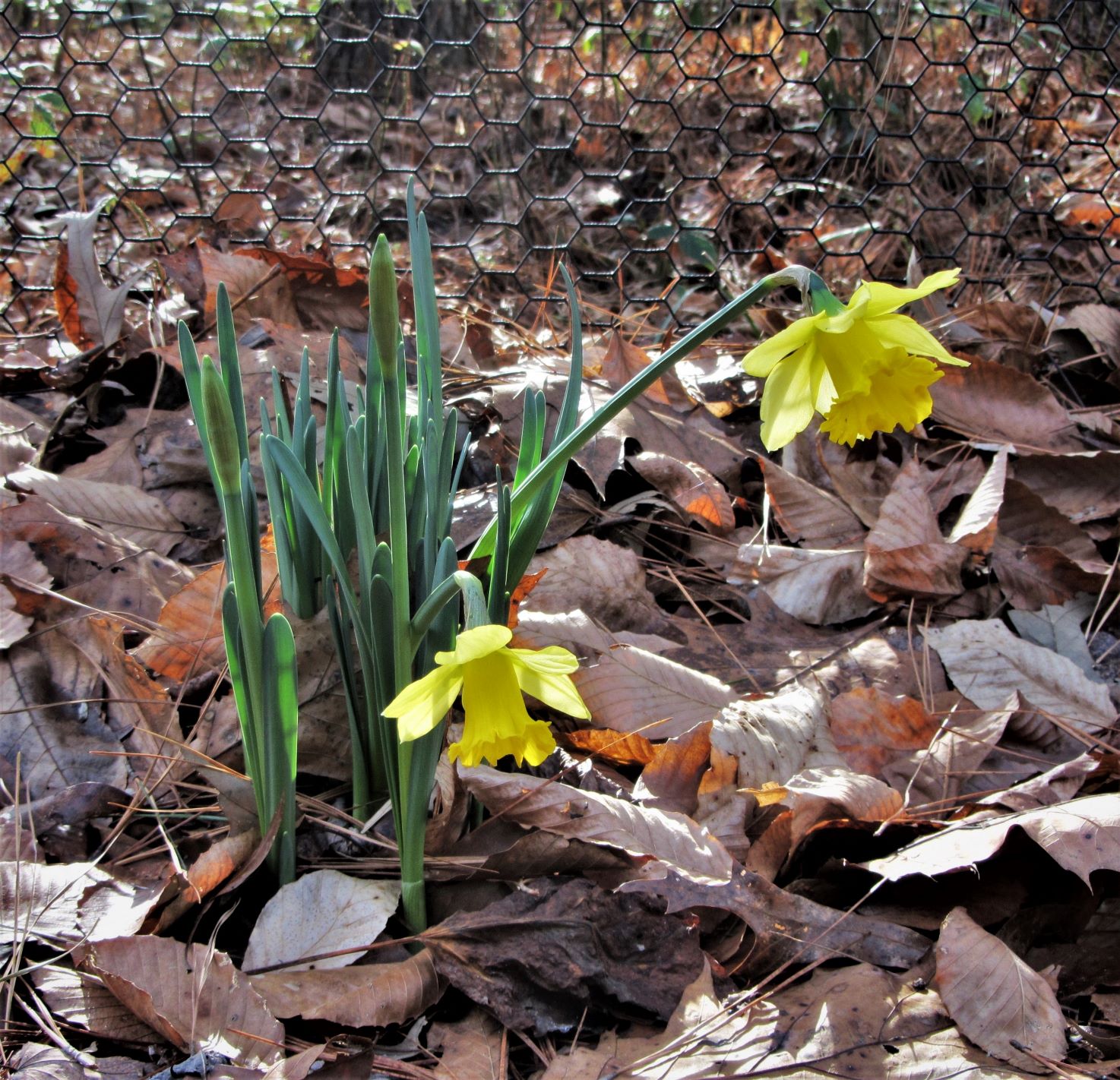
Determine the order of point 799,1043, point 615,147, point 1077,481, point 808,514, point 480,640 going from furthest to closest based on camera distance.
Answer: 1. point 615,147
2. point 1077,481
3. point 808,514
4. point 799,1043
5. point 480,640

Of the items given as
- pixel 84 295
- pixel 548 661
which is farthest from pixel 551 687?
pixel 84 295

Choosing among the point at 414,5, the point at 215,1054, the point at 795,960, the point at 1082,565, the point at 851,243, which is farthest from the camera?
the point at 414,5

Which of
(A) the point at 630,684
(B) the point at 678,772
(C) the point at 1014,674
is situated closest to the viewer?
(B) the point at 678,772

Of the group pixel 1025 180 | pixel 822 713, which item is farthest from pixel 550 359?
pixel 1025 180

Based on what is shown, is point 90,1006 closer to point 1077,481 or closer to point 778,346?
point 778,346

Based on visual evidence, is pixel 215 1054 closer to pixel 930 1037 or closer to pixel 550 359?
pixel 930 1037

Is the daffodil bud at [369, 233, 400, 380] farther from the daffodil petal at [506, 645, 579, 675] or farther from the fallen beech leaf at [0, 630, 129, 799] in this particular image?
the fallen beech leaf at [0, 630, 129, 799]
